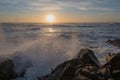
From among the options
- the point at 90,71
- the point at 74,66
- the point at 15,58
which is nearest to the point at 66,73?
the point at 74,66

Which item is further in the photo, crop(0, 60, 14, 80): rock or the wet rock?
crop(0, 60, 14, 80): rock

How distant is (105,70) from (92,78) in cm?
76

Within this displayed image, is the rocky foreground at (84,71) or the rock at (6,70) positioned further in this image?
the rock at (6,70)

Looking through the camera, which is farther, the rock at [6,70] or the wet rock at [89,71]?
the rock at [6,70]

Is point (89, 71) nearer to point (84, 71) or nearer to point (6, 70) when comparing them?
point (84, 71)

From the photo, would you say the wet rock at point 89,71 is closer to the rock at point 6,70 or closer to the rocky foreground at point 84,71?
the rocky foreground at point 84,71

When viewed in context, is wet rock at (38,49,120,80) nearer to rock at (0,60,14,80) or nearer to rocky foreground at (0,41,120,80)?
rocky foreground at (0,41,120,80)

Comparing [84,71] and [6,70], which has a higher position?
[84,71]

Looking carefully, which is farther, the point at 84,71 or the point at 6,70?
the point at 6,70

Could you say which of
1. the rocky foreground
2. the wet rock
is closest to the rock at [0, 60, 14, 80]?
the rocky foreground

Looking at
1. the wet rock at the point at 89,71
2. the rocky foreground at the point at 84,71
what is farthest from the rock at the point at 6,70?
the wet rock at the point at 89,71

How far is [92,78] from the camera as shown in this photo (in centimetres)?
596

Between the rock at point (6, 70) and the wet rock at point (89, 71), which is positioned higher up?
the wet rock at point (89, 71)

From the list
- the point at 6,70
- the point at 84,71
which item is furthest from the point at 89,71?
the point at 6,70
